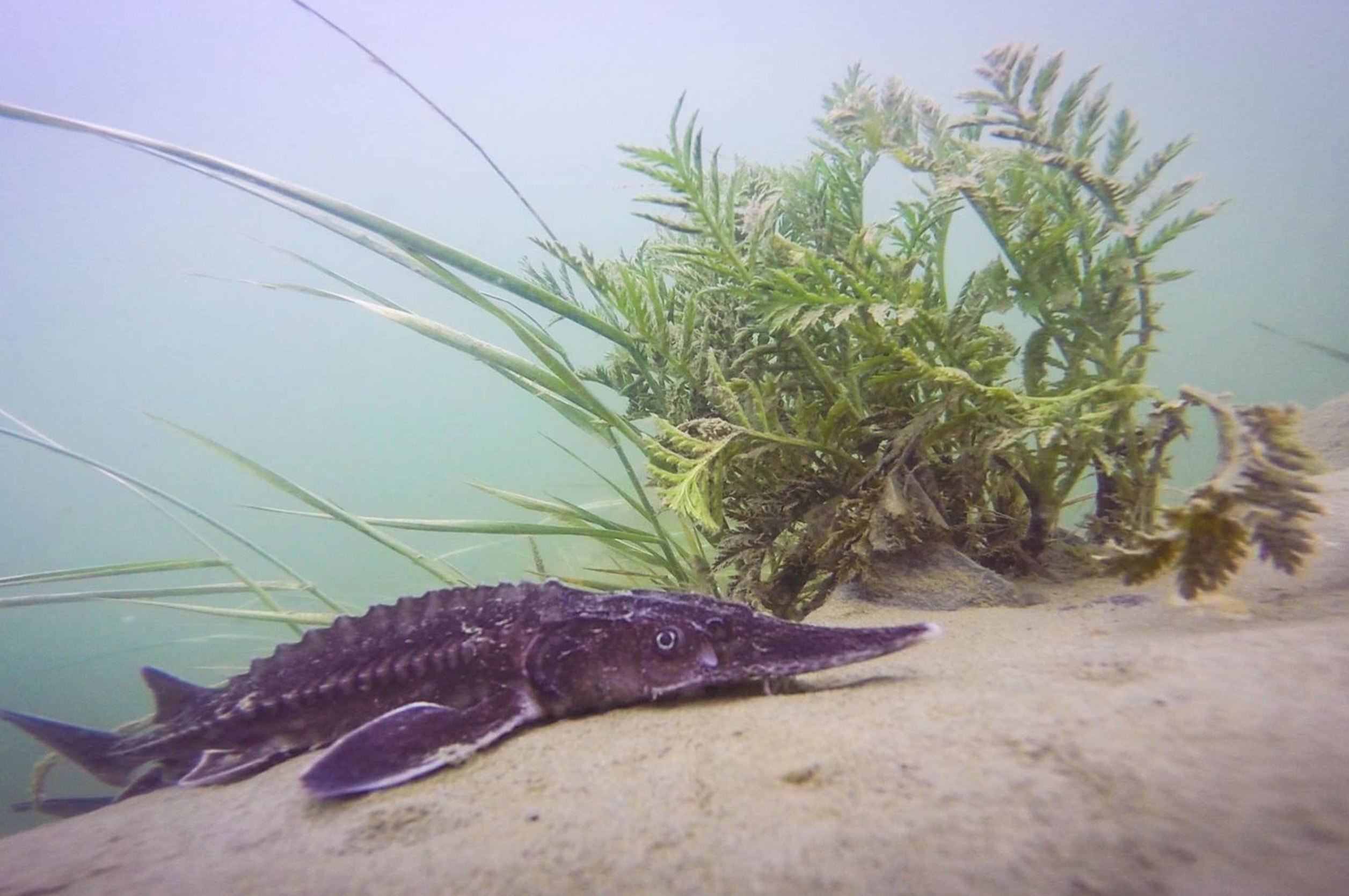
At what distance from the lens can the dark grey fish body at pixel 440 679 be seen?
1.60 metres

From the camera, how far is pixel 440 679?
1923 mm

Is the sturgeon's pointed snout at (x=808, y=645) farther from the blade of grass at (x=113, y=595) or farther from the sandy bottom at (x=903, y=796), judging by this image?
the blade of grass at (x=113, y=595)

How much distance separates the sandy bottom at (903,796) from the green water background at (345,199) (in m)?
10.5

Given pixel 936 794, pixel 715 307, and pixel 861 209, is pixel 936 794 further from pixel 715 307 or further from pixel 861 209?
pixel 861 209

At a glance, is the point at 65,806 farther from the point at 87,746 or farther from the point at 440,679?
the point at 440,679

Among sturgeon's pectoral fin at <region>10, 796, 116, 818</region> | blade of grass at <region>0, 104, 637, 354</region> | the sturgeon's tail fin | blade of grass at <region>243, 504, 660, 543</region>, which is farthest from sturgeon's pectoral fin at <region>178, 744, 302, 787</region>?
blade of grass at <region>0, 104, 637, 354</region>

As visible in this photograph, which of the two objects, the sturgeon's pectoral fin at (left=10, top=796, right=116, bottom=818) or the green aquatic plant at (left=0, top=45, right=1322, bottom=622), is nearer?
the green aquatic plant at (left=0, top=45, right=1322, bottom=622)

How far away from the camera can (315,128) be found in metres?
41.2

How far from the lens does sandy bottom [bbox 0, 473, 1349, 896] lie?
0.75m

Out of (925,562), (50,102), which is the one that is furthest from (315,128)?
(925,562)

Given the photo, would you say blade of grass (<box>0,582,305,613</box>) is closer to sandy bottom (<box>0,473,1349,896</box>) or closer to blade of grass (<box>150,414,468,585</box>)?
blade of grass (<box>150,414,468,585</box>)

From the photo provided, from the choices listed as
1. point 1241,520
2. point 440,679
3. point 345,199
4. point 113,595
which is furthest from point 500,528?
point 345,199

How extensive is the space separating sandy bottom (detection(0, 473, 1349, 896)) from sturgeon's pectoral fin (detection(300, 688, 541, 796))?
0.05m

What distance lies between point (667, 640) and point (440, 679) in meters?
0.79
